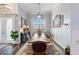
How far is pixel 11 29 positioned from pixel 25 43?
300 millimetres

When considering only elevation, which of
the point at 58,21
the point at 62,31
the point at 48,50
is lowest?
the point at 48,50

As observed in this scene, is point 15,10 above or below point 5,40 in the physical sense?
above

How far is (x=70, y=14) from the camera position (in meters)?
1.49

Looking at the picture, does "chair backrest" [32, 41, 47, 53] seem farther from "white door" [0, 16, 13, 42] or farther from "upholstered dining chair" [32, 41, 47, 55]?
"white door" [0, 16, 13, 42]

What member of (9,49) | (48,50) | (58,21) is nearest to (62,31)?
(58,21)

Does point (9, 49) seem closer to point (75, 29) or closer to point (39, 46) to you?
point (39, 46)

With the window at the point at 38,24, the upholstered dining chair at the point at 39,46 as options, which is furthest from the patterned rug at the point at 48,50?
the window at the point at 38,24

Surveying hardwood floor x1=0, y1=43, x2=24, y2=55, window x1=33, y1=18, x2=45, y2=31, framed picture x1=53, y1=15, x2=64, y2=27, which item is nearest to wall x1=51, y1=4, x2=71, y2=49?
framed picture x1=53, y1=15, x2=64, y2=27

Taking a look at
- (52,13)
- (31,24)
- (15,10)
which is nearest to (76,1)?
(52,13)

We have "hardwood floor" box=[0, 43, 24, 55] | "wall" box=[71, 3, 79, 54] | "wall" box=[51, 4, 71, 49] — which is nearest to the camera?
"wall" box=[71, 3, 79, 54]

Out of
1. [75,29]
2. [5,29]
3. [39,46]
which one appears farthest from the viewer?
[39,46]

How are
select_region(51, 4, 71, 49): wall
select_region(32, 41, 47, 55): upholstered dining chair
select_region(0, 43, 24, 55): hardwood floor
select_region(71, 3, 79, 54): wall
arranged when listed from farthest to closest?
select_region(32, 41, 47, 55): upholstered dining chair → select_region(51, 4, 71, 49): wall → select_region(0, 43, 24, 55): hardwood floor → select_region(71, 3, 79, 54): wall

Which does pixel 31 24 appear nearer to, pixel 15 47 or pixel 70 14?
pixel 15 47
